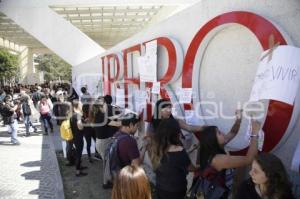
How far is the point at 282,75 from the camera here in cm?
322

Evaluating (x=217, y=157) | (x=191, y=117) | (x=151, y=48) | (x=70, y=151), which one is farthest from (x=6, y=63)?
(x=217, y=157)

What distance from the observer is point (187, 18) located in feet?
18.4

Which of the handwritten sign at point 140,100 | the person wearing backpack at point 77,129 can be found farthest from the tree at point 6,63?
the person wearing backpack at point 77,129

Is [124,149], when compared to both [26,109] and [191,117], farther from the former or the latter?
[26,109]

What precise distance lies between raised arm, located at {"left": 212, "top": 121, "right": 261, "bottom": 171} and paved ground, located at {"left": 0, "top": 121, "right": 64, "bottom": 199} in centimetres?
388

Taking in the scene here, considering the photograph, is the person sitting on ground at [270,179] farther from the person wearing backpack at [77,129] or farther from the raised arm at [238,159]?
the person wearing backpack at [77,129]

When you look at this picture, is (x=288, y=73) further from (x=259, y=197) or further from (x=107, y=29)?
(x=107, y=29)

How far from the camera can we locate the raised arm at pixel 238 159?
10.2 feet

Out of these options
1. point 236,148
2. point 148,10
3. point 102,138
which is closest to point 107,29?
point 148,10

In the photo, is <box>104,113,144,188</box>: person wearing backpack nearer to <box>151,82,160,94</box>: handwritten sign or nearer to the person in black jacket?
<box>151,82,160,94</box>: handwritten sign

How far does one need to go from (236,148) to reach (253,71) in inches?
41.9

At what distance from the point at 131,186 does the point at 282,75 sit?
1.85 metres

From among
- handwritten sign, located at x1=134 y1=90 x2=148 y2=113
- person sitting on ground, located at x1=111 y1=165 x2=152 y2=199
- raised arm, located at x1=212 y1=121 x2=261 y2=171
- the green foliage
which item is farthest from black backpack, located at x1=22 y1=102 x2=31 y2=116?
the green foliage

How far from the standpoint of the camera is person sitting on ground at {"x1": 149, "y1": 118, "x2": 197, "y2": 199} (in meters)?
3.51
